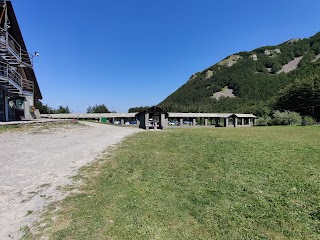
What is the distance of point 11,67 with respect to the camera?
79.6ft

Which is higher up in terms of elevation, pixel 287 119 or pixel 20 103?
pixel 20 103

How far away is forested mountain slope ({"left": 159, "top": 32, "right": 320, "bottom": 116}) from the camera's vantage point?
125m

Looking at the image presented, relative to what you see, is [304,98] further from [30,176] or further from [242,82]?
Answer: [242,82]

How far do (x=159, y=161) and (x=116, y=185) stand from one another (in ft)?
11.0

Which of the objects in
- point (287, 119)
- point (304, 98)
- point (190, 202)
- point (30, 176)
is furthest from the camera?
point (304, 98)

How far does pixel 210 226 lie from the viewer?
4.53 metres

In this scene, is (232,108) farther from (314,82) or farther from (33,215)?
(33,215)

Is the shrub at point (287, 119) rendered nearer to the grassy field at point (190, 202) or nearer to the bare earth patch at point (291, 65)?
the grassy field at point (190, 202)

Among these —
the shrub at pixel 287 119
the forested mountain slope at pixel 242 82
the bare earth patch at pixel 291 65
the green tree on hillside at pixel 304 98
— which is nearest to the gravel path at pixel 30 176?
the shrub at pixel 287 119

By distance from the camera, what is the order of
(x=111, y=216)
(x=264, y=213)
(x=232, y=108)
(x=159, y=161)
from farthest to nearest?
1. (x=232, y=108)
2. (x=159, y=161)
3. (x=264, y=213)
4. (x=111, y=216)

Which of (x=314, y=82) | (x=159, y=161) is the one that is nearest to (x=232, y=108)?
(x=314, y=82)

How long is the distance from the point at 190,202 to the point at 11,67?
84.1 ft

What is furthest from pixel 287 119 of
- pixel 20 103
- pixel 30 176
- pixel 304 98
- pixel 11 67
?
pixel 30 176

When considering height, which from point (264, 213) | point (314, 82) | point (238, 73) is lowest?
point (264, 213)
